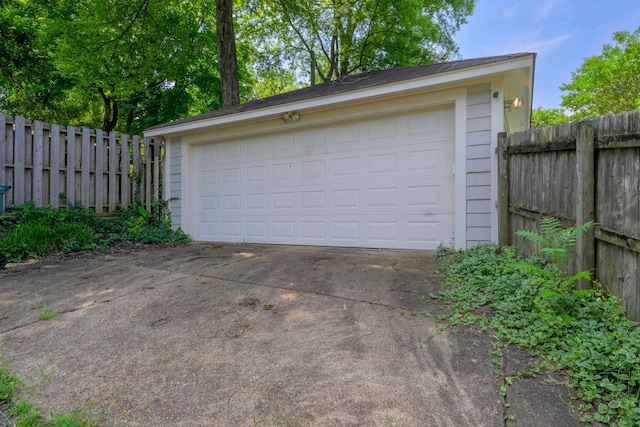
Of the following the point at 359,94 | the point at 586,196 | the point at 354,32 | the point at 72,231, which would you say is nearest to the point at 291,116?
the point at 359,94

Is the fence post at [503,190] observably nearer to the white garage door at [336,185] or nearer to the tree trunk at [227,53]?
the white garage door at [336,185]

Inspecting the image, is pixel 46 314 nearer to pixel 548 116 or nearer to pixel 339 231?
pixel 339 231

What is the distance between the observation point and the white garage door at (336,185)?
480 centimetres

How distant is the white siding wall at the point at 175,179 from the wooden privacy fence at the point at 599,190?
20.6 feet

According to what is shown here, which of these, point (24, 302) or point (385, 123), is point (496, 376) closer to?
point (24, 302)

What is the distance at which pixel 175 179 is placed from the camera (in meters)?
7.04

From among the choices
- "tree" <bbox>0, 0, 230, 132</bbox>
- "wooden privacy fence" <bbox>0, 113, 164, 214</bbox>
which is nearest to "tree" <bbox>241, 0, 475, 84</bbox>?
"tree" <bbox>0, 0, 230, 132</bbox>

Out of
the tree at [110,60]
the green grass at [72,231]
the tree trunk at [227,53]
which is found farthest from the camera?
the tree at [110,60]

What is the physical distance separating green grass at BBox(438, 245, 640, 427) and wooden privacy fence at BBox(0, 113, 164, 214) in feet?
21.9

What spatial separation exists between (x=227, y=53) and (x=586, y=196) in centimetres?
944

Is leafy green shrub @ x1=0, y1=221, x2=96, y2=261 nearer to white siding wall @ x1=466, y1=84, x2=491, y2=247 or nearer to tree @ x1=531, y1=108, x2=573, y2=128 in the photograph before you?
white siding wall @ x1=466, y1=84, x2=491, y2=247

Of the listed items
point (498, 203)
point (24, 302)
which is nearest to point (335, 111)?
point (498, 203)

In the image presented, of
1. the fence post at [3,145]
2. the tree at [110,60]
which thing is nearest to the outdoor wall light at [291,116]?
the fence post at [3,145]

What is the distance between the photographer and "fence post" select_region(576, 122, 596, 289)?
2164mm
